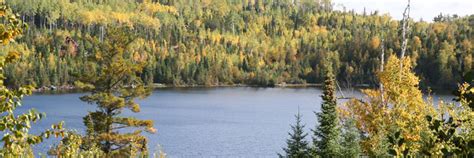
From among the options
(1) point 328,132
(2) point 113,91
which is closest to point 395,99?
(1) point 328,132

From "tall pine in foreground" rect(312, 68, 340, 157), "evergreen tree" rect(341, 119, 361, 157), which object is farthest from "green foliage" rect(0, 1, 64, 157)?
Result: "tall pine in foreground" rect(312, 68, 340, 157)

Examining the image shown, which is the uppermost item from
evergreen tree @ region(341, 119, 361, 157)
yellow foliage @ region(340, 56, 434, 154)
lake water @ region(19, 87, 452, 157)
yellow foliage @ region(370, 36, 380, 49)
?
yellow foliage @ region(370, 36, 380, 49)

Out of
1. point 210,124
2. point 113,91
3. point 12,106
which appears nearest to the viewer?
point 12,106

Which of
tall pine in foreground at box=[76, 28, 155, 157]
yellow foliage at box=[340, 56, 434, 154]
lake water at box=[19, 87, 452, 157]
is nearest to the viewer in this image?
yellow foliage at box=[340, 56, 434, 154]

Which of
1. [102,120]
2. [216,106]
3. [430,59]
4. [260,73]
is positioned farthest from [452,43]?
[102,120]

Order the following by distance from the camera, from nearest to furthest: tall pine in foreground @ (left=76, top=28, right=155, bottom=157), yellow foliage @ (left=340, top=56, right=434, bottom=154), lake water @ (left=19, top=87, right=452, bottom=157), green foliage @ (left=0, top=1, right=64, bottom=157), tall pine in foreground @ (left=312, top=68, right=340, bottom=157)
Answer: green foliage @ (left=0, top=1, right=64, bottom=157), yellow foliage @ (left=340, top=56, right=434, bottom=154), tall pine in foreground @ (left=312, top=68, right=340, bottom=157), tall pine in foreground @ (left=76, top=28, right=155, bottom=157), lake water @ (left=19, top=87, right=452, bottom=157)

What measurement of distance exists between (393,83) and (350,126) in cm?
230

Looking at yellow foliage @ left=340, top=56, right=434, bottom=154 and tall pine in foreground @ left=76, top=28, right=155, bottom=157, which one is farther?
tall pine in foreground @ left=76, top=28, right=155, bottom=157

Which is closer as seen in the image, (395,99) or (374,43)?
(395,99)

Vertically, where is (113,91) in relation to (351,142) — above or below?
above

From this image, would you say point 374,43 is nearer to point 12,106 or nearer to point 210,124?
point 210,124

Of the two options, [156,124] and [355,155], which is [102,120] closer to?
[355,155]

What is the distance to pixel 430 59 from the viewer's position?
561ft

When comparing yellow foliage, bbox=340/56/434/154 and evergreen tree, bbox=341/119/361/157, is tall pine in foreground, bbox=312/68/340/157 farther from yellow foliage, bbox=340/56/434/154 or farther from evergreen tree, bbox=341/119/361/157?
yellow foliage, bbox=340/56/434/154
